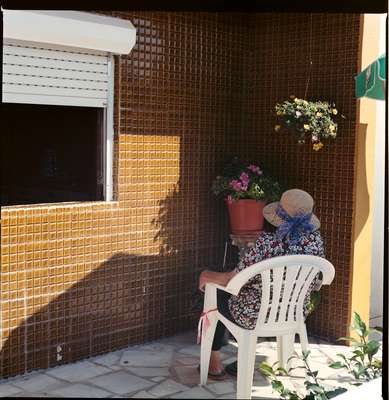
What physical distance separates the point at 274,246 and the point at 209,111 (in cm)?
181

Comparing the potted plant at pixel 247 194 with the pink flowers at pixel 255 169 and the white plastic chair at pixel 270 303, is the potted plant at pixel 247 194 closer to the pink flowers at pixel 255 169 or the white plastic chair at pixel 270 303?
the pink flowers at pixel 255 169

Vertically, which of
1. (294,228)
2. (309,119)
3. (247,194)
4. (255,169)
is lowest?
(294,228)

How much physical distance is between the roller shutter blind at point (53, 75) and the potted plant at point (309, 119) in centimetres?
142

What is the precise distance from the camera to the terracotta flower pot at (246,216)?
5.55 metres

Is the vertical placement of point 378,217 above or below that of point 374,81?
below

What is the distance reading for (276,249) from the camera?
442cm

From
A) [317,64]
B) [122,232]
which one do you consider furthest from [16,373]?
[317,64]

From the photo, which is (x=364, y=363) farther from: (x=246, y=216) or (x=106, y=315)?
(x=106, y=315)

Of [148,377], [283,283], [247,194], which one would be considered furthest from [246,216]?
[148,377]

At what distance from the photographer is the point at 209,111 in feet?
19.1

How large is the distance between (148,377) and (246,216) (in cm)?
159

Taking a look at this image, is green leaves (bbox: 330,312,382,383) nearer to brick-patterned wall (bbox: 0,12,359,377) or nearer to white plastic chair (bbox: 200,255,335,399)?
white plastic chair (bbox: 200,255,335,399)

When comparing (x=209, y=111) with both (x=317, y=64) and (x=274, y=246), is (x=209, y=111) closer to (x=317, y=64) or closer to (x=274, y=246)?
(x=317, y=64)

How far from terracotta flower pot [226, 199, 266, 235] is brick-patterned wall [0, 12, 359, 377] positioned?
0.35 metres
